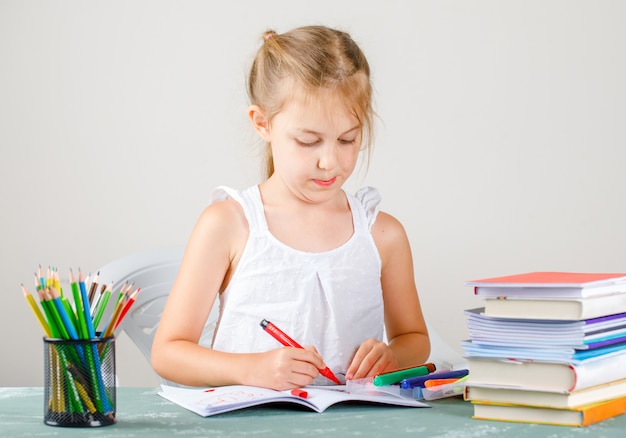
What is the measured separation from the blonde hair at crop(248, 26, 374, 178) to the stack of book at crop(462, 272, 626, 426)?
495 millimetres

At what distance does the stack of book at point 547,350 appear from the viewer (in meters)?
1.01

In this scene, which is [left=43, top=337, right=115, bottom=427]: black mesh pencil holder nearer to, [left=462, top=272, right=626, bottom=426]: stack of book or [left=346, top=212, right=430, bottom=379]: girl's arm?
[left=462, top=272, right=626, bottom=426]: stack of book

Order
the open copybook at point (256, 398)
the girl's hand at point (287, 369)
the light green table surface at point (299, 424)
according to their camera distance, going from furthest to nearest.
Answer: the girl's hand at point (287, 369) < the open copybook at point (256, 398) < the light green table surface at point (299, 424)

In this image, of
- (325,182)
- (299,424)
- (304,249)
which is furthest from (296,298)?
(299,424)

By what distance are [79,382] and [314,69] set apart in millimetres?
669

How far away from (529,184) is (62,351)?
179cm


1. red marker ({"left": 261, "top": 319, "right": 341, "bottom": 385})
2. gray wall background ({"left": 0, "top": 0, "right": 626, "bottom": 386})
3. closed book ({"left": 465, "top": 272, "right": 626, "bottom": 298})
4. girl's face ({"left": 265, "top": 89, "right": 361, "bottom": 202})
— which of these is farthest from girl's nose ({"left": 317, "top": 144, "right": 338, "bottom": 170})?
gray wall background ({"left": 0, "top": 0, "right": 626, "bottom": 386})

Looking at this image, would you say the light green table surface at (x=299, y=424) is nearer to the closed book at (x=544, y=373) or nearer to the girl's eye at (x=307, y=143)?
the closed book at (x=544, y=373)

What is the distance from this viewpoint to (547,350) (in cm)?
102

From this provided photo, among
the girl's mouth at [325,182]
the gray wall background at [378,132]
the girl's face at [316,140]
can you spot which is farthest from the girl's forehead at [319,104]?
the gray wall background at [378,132]

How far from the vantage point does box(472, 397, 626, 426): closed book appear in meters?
1.02

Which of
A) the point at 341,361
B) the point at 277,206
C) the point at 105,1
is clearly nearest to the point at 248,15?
the point at 105,1

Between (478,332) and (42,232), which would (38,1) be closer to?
(42,232)

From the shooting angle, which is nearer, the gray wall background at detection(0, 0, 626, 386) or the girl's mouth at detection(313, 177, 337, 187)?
the girl's mouth at detection(313, 177, 337, 187)
